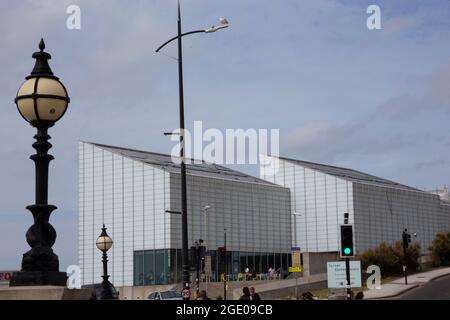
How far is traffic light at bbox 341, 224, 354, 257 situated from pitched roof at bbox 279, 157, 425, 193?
82.5 m

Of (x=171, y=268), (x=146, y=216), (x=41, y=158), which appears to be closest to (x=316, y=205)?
(x=171, y=268)

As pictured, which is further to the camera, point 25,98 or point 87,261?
point 87,261

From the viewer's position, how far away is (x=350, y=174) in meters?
122

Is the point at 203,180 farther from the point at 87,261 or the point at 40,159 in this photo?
the point at 40,159

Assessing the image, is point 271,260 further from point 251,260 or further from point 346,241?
point 346,241

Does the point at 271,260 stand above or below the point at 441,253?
below

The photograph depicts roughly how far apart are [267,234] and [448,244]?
96.0ft

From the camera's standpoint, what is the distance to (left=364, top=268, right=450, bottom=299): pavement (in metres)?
49.5

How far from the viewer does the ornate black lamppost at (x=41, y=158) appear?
32.5 feet

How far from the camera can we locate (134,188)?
9331 centimetres

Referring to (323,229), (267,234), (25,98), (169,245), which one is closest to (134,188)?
(169,245)

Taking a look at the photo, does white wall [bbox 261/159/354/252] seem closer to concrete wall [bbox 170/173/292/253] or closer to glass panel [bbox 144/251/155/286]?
concrete wall [bbox 170/173/292/253]

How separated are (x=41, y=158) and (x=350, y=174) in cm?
11351
